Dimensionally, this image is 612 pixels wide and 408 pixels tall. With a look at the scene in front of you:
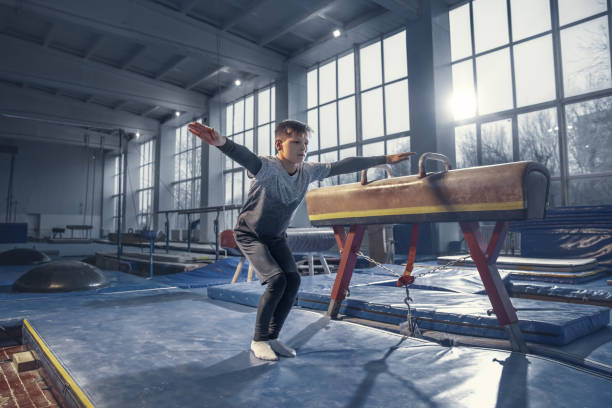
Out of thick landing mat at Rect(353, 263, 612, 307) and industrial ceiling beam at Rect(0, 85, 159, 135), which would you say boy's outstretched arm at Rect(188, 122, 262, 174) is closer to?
thick landing mat at Rect(353, 263, 612, 307)

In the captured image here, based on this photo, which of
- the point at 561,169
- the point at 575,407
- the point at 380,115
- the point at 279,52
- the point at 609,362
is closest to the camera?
the point at 575,407

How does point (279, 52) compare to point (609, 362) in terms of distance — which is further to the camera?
point (279, 52)

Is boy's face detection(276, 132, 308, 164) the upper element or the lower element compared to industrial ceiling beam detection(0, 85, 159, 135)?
lower

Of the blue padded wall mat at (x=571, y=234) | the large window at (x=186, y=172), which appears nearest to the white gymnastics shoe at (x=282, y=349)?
the blue padded wall mat at (x=571, y=234)

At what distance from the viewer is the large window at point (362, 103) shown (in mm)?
9008

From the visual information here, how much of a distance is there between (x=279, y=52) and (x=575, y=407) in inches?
443

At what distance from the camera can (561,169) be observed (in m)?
6.70

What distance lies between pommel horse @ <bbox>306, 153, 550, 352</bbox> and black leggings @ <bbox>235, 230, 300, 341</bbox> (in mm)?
602

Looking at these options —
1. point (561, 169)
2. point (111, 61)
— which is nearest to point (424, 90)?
point (561, 169)

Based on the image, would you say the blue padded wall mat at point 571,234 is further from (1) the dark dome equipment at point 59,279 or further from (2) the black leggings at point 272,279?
(1) the dark dome equipment at point 59,279

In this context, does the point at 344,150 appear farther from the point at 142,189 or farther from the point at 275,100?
the point at 142,189

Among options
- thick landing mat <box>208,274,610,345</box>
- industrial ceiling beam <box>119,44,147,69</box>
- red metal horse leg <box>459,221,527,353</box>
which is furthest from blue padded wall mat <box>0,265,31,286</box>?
industrial ceiling beam <box>119,44,147,69</box>

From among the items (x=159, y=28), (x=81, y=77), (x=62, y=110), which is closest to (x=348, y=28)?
(x=159, y=28)

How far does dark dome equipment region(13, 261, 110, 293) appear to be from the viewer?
3.60 meters
